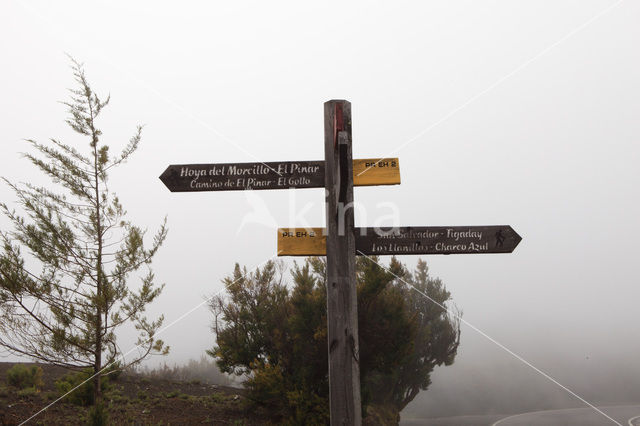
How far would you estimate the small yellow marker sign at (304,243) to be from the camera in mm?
4457

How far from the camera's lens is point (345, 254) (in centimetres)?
432

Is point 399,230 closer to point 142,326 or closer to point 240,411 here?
point 142,326

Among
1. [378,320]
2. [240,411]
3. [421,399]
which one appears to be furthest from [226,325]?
[421,399]

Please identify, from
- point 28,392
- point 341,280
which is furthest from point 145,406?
point 341,280

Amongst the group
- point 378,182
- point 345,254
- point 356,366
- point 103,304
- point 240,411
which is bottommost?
point 240,411

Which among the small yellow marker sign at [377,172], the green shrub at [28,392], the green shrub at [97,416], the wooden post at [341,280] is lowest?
the green shrub at [28,392]

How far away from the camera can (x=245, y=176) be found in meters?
4.66

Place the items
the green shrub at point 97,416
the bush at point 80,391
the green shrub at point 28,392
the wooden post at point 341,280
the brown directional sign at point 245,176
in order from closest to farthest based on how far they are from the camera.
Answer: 1. the wooden post at point 341,280
2. the brown directional sign at point 245,176
3. the green shrub at point 97,416
4. the bush at point 80,391
5. the green shrub at point 28,392

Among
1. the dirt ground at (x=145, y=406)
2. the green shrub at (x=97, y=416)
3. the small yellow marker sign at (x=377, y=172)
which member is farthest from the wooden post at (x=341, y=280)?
the dirt ground at (x=145, y=406)

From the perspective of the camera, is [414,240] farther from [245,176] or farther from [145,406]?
[145,406]

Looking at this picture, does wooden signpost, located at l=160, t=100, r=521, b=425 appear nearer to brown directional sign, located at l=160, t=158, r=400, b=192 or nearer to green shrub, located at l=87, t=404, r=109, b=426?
brown directional sign, located at l=160, t=158, r=400, b=192

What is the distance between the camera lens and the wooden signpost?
13.7 ft

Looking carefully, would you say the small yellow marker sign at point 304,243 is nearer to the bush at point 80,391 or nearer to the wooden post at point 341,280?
the wooden post at point 341,280

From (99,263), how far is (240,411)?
5.00m
